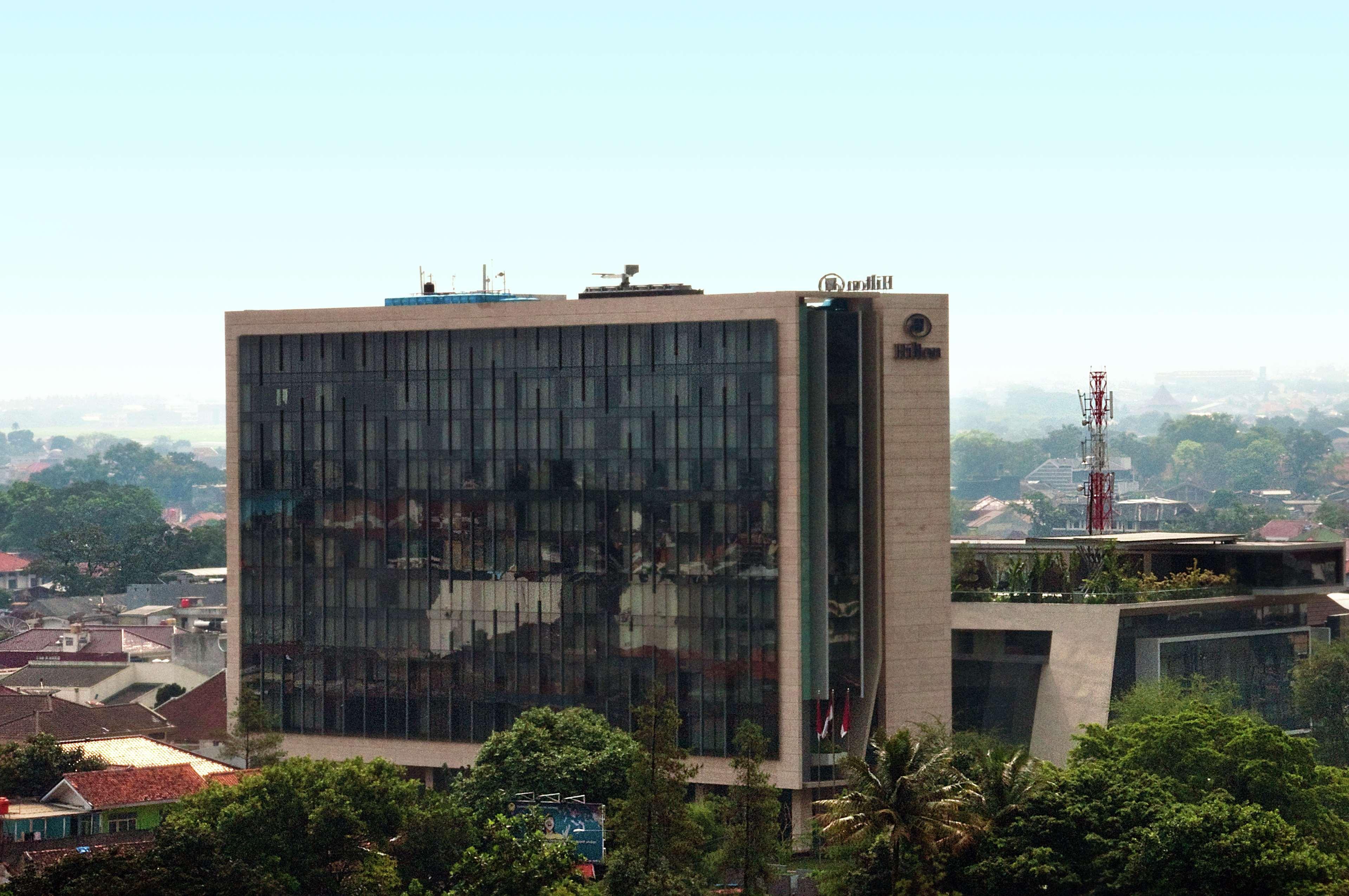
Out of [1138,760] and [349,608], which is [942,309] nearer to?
[1138,760]

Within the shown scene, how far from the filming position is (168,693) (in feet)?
536

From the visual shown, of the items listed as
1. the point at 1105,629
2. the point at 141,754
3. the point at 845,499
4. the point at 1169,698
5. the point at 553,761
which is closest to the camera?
the point at 553,761

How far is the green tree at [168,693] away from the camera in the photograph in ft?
535

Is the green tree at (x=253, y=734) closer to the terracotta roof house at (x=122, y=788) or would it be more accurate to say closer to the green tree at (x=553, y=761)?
the terracotta roof house at (x=122, y=788)

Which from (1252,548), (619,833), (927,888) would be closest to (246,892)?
(619,833)

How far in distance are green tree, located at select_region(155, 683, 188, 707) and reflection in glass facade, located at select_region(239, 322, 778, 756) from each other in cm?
4105

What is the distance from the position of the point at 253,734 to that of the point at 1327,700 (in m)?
61.5

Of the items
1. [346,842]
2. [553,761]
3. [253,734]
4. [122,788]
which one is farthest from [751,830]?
[253,734]

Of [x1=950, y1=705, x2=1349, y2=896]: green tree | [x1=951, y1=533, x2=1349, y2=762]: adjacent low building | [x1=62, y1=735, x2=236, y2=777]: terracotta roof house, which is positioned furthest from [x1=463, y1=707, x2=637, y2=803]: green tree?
[x1=951, y1=533, x2=1349, y2=762]: adjacent low building

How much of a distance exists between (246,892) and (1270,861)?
130ft

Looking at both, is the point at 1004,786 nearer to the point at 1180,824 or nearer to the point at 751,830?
the point at 1180,824

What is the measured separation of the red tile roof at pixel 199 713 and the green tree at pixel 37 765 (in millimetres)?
26999

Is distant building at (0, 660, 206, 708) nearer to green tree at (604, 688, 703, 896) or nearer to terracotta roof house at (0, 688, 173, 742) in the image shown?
terracotta roof house at (0, 688, 173, 742)

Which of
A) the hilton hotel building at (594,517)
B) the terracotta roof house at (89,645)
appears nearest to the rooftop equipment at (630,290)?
the hilton hotel building at (594,517)
